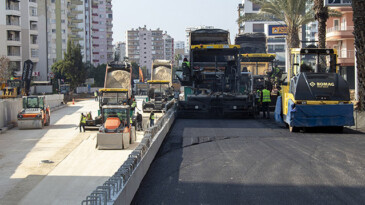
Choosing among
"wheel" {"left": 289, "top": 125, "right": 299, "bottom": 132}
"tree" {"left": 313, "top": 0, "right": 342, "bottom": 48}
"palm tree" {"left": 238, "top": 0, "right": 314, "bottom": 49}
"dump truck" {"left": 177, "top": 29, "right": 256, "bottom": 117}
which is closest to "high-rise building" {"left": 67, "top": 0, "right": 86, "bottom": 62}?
"palm tree" {"left": 238, "top": 0, "right": 314, "bottom": 49}

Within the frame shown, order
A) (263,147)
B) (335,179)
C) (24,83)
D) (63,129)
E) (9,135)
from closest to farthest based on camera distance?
(335,179)
(263,147)
(9,135)
(63,129)
(24,83)

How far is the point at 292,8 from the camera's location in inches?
1565

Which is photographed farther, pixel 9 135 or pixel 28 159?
pixel 9 135

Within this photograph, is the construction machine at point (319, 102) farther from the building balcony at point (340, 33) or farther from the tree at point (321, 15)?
Answer: the building balcony at point (340, 33)

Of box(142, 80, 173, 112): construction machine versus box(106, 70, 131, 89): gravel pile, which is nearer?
box(106, 70, 131, 89): gravel pile

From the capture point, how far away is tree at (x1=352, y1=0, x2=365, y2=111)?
820 inches

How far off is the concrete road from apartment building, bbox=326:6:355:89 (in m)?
29.8

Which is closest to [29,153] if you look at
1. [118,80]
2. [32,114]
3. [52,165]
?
[52,165]

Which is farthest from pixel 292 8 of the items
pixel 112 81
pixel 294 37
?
pixel 112 81

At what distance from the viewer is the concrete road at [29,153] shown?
15894 millimetres

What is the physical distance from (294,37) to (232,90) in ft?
54.3

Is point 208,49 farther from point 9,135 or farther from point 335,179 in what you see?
point 335,179

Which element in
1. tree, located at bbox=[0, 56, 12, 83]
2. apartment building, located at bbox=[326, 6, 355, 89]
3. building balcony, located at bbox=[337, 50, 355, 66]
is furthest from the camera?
tree, located at bbox=[0, 56, 12, 83]

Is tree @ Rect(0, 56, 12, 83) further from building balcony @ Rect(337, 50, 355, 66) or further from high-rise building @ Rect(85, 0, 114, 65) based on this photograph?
high-rise building @ Rect(85, 0, 114, 65)
